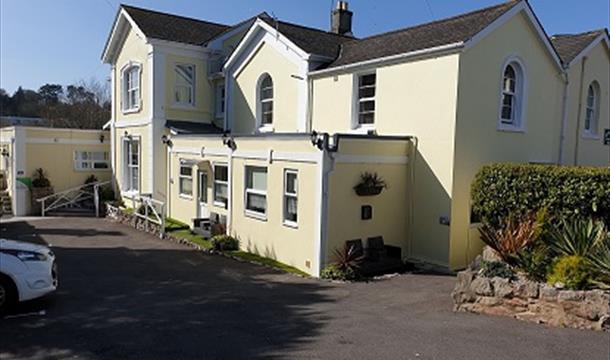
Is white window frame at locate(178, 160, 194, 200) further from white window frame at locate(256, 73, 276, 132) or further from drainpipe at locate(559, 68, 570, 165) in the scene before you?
drainpipe at locate(559, 68, 570, 165)

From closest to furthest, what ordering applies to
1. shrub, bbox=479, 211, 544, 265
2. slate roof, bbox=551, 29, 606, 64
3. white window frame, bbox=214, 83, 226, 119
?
shrub, bbox=479, 211, 544, 265, slate roof, bbox=551, 29, 606, 64, white window frame, bbox=214, 83, 226, 119

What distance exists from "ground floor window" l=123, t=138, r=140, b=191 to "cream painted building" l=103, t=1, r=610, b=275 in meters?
1.36

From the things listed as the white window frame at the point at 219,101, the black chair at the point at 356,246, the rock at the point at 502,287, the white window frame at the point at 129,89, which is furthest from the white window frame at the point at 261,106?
the rock at the point at 502,287

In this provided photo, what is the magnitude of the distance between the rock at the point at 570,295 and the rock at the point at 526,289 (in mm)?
371

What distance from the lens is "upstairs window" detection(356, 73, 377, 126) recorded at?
1509 cm

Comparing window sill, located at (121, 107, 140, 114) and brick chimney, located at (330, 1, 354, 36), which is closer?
window sill, located at (121, 107, 140, 114)

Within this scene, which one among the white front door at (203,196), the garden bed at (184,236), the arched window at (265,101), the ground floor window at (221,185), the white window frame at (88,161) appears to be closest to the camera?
the garden bed at (184,236)

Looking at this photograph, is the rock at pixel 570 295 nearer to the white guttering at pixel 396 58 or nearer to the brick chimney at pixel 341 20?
the white guttering at pixel 396 58

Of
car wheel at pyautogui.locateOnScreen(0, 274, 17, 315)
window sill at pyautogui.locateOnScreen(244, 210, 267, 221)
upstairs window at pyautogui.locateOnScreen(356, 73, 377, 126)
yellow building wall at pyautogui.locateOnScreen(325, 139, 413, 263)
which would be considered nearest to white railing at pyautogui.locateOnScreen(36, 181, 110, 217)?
window sill at pyautogui.locateOnScreen(244, 210, 267, 221)

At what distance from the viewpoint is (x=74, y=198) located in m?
23.6

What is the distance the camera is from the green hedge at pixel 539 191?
410 inches

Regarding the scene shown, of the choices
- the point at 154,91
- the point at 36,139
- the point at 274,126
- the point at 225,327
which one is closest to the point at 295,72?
the point at 274,126

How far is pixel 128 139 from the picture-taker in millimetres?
22297

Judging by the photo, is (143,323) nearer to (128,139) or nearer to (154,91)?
(154,91)
